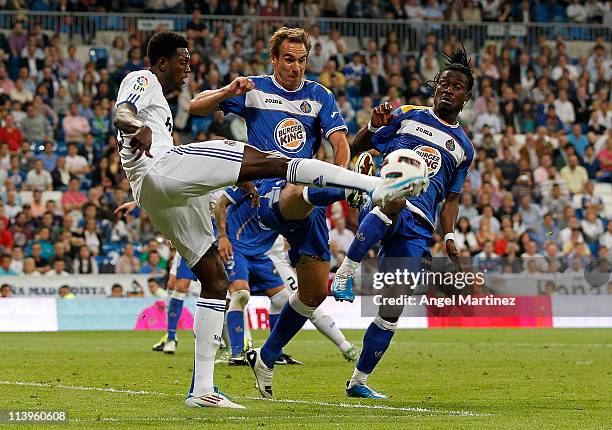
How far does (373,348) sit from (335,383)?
5.03 feet

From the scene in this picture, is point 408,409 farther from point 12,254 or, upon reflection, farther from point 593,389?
point 12,254

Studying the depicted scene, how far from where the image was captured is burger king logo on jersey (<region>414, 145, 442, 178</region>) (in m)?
10.7

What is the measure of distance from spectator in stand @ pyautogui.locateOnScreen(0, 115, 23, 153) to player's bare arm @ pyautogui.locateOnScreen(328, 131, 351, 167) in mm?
16703

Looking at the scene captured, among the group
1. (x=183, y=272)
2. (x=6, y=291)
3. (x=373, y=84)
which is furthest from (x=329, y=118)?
(x=373, y=84)

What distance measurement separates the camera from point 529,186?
2711cm

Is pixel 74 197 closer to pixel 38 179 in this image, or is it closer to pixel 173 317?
pixel 38 179

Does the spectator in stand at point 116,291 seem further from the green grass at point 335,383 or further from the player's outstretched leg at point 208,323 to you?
the player's outstretched leg at point 208,323

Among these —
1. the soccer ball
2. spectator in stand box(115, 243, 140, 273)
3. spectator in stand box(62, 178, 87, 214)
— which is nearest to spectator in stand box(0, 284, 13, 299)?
spectator in stand box(115, 243, 140, 273)

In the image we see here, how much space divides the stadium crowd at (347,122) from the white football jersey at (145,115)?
14.2 m

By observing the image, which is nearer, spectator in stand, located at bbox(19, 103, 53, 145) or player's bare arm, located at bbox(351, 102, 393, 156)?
player's bare arm, located at bbox(351, 102, 393, 156)

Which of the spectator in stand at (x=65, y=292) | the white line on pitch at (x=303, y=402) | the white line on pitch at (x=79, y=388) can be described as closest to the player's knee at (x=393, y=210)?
the white line on pitch at (x=303, y=402)

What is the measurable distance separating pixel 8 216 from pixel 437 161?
14901 mm

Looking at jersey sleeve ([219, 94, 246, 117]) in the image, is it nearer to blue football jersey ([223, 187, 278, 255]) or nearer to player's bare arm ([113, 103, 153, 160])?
player's bare arm ([113, 103, 153, 160])

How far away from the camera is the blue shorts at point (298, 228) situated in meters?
9.56
